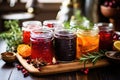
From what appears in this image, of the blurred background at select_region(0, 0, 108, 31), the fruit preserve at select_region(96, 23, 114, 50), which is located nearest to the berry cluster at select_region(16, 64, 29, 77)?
the fruit preserve at select_region(96, 23, 114, 50)

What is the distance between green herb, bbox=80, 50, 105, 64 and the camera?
131cm

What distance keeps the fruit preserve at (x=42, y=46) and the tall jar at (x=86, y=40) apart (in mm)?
150

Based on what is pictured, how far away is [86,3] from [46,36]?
92.2 inches

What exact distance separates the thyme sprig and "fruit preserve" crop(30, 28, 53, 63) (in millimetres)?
164

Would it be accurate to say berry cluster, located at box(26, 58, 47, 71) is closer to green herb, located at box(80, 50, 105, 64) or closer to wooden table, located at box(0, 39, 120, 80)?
wooden table, located at box(0, 39, 120, 80)

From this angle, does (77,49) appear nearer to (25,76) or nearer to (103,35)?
(103,35)

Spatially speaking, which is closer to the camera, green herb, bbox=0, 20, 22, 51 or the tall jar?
the tall jar

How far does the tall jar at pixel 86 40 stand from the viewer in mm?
1358

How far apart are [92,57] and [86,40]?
3.7 inches

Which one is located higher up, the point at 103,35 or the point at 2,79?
the point at 103,35

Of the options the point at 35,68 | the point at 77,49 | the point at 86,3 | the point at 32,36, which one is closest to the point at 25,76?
the point at 35,68

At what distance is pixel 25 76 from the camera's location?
1.22m

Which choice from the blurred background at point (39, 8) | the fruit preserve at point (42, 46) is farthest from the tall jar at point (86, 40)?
the blurred background at point (39, 8)

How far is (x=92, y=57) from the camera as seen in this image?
52.2 inches
